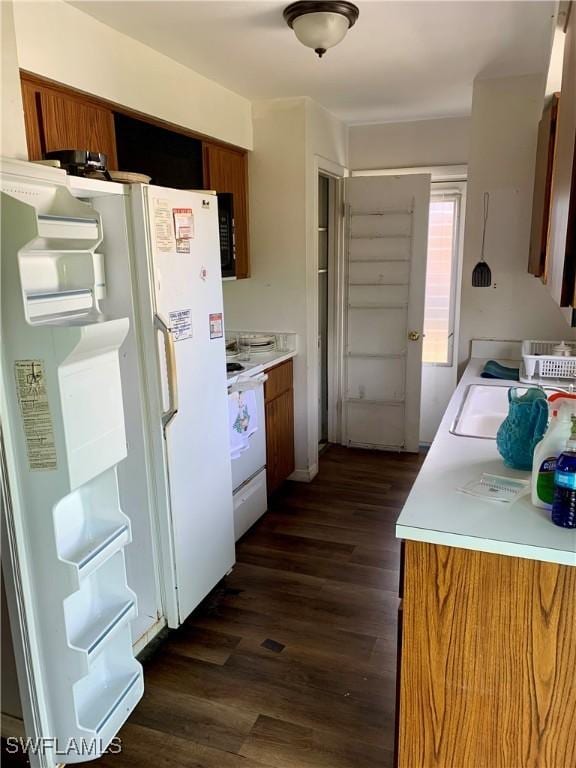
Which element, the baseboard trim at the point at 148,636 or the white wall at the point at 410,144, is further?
the white wall at the point at 410,144

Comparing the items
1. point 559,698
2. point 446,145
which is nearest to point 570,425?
point 559,698

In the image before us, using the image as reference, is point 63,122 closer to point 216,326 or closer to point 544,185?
point 216,326

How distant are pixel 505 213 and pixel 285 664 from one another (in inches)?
101

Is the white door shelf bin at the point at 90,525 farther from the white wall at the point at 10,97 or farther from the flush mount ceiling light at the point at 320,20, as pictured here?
the flush mount ceiling light at the point at 320,20

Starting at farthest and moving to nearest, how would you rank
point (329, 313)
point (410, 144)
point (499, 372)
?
1. point (329, 313)
2. point (410, 144)
3. point (499, 372)

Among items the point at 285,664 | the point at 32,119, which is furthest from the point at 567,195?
the point at 285,664

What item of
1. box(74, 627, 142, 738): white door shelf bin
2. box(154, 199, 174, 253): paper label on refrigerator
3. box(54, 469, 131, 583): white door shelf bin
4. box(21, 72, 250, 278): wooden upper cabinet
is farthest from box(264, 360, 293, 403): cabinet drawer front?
box(74, 627, 142, 738): white door shelf bin

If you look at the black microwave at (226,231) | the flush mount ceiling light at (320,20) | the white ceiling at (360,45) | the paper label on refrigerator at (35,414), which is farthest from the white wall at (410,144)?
the paper label on refrigerator at (35,414)

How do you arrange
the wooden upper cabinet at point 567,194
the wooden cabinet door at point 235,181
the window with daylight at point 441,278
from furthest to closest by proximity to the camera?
the window with daylight at point 441,278, the wooden cabinet door at point 235,181, the wooden upper cabinet at point 567,194

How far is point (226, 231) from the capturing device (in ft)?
10.4

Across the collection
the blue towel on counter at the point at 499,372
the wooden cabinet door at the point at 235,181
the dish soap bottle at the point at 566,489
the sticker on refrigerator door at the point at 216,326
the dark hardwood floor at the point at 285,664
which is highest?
the wooden cabinet door at the point at 235,181

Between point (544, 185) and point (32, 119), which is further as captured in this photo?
point (544, 185)

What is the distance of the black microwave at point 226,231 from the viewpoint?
3094 millimetres

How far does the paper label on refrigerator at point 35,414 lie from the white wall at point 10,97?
649mm
